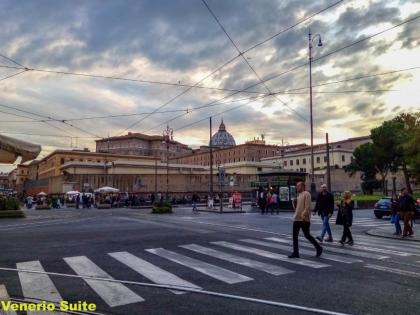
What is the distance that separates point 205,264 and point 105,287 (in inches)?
106

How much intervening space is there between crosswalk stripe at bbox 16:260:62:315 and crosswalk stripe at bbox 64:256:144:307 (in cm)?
60

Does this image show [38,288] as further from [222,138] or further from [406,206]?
[222,138]

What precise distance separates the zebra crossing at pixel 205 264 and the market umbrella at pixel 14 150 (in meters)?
5.74

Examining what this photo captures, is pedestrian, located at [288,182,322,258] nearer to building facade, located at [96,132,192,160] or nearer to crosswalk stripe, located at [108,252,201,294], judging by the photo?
crosswalk stripe, located at [108,252,201,294]

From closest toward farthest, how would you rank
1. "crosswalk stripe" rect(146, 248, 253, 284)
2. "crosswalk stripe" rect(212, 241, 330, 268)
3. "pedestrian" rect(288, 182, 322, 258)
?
"crosswalk stripe" rect(146, 248, 253, 284), "crosswalk stripe" rect(212, 241, 330, 268), "pedestrian" rect(288, 182, 322, 258)

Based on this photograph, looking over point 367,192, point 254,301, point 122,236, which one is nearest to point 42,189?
point 367,192

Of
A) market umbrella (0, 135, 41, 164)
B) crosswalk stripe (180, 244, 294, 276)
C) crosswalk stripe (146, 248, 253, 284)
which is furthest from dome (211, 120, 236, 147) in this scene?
crosswalk stripe (146, 248, 253, 284)

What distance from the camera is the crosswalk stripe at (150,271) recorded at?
7.47m

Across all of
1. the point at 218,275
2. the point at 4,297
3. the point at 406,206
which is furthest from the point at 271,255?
the point at 406,206

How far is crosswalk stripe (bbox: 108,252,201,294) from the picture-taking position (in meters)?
7.47

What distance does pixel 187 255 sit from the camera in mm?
10484

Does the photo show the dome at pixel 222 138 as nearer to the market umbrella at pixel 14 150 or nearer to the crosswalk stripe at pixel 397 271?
the market umbrella at pixel 14 150

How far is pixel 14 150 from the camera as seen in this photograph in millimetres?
14430

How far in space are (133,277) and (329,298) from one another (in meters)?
3.45
